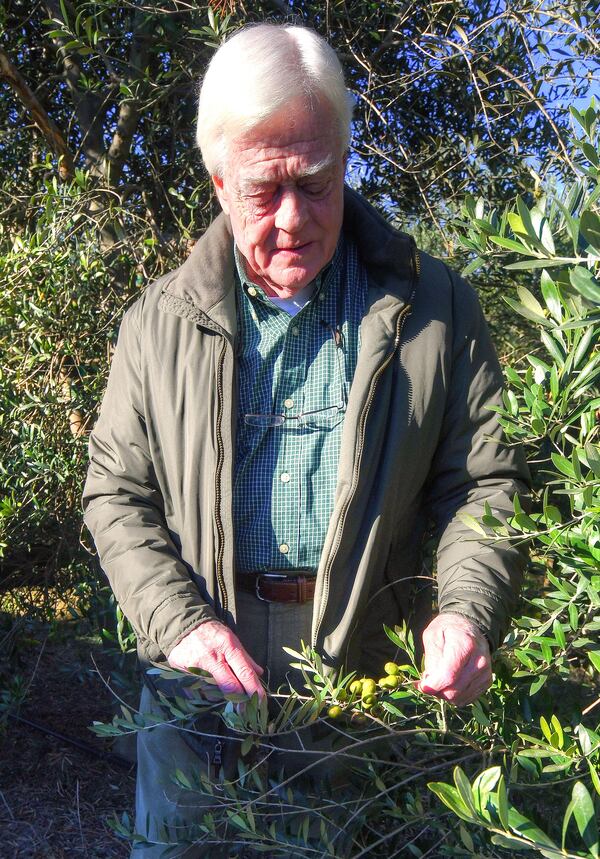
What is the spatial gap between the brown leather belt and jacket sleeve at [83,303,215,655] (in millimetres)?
148

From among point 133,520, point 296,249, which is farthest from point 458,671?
point 296,249

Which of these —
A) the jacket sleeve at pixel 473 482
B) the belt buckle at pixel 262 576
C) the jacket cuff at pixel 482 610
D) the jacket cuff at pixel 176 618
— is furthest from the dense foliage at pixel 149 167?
the jacket cuff at pixel 176 618

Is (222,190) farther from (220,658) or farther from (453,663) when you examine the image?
(453,663)

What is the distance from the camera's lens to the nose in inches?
86.0

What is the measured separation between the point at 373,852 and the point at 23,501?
1989 mm

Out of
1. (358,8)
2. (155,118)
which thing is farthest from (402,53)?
(155,118)

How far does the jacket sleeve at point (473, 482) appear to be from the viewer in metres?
2.10

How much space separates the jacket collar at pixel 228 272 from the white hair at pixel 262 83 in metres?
0.22

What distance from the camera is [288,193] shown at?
218cm

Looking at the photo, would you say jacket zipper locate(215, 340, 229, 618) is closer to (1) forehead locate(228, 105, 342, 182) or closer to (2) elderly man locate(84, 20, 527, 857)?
(2) elderly man locate(84, 20, 527, 857)

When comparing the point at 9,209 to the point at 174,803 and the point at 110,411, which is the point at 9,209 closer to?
the point at 110,411

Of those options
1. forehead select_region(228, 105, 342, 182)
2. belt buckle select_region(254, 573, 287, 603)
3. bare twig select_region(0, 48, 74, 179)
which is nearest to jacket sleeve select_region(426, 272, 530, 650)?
belt buckle select_region(254, 573, 287, 603)

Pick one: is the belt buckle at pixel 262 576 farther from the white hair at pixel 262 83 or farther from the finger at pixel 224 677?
the white hair at pixel 262 83

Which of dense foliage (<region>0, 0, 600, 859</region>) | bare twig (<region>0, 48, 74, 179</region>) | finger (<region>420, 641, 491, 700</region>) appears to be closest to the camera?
finger (<region>420, 641, 491, 700</region>)
